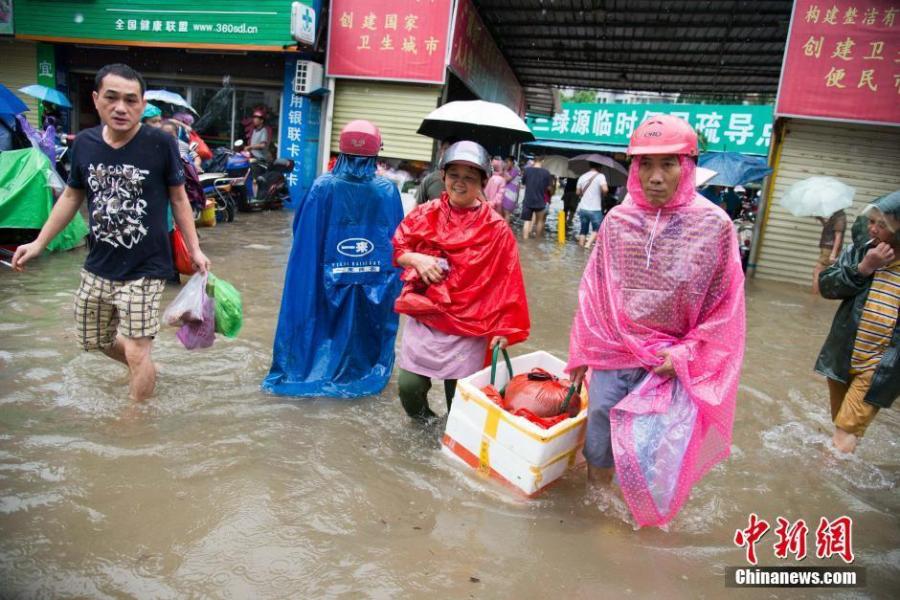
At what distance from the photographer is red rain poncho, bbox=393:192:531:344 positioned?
9.67ft

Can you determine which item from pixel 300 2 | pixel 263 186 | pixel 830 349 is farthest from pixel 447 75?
pixel 830 349

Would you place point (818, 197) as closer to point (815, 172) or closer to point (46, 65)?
point (815, 172)

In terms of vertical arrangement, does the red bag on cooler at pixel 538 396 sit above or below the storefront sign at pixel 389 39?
below

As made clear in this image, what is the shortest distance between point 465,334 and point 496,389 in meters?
0.33

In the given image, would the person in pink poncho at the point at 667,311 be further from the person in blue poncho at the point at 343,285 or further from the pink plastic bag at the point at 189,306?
the pink plastic bag at the point at 189,306

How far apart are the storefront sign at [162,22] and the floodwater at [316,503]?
8258 mm

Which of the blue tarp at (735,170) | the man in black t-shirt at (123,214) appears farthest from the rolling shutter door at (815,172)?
the man in black t-shirt at (123,214)

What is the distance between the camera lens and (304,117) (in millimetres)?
11586

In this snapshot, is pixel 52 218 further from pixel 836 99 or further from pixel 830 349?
pixel 836 99

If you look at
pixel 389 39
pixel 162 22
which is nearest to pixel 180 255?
pixel 389 39

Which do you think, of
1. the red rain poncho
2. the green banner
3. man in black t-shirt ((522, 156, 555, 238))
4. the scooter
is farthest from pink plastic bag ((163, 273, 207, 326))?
the green banner

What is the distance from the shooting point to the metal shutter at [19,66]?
42.4 feet

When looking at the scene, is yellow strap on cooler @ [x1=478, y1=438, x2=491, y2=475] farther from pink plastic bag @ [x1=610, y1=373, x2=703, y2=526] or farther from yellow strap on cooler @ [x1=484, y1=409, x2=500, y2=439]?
pink plastic bag @ [x1=610, y1=373, x2=703, y2=526]

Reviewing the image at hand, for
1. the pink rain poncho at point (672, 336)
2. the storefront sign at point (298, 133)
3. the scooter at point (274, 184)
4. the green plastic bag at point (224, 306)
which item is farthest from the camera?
the storefront sign at point (298, 133)
